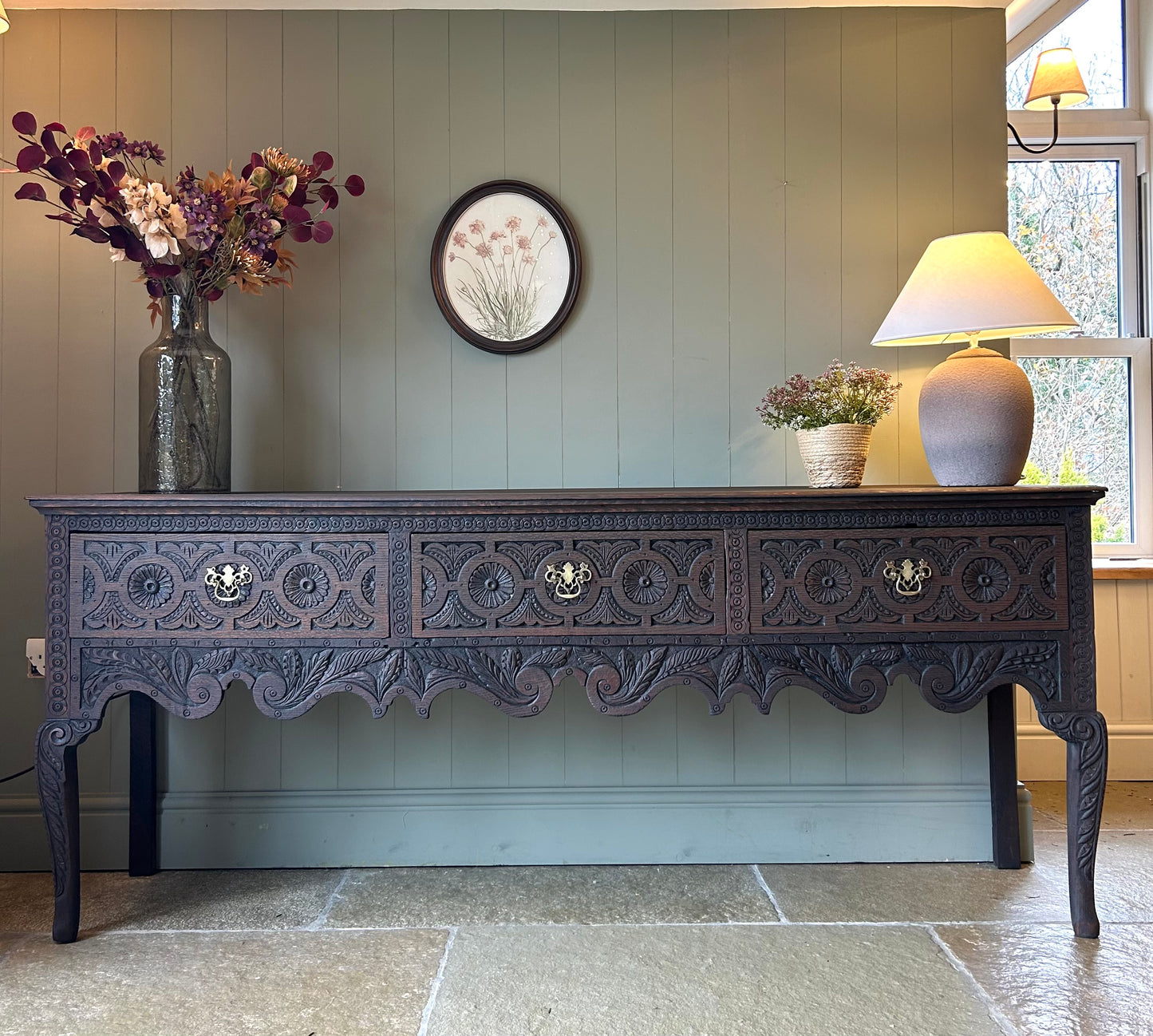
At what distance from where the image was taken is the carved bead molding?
5.45 feet

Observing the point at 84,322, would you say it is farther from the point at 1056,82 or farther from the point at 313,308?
the point at 1056,82

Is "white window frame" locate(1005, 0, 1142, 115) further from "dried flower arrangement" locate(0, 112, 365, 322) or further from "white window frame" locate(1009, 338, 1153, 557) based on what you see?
"dried flower arrangement" locate(0, 112, 365, 322)

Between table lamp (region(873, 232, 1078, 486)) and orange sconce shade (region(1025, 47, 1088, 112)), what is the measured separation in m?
1.24

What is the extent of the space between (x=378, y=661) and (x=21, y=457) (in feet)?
3.89

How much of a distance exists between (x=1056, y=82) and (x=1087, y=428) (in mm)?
1123

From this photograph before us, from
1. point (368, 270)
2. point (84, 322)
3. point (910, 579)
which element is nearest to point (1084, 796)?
point (910, 579)

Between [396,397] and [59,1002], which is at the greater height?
[396,397]

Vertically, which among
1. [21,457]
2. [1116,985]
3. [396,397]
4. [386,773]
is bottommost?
[1116,985]

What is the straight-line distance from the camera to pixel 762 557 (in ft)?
5.51

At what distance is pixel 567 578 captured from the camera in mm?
1668

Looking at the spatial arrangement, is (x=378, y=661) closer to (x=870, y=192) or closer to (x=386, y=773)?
(x=386, y=773)

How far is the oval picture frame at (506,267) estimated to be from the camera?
214 centimetres

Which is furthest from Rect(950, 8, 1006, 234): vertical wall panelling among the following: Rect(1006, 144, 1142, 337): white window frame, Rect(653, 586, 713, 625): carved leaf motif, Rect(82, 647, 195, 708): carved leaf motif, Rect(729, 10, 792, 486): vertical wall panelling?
Rect(82, 647, 195, 708): carved leaf motif

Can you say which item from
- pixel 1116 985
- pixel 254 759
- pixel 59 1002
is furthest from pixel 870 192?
pixel 59 1002
